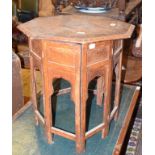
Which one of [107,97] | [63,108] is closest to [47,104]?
[107,97]

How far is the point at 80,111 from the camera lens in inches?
47.1

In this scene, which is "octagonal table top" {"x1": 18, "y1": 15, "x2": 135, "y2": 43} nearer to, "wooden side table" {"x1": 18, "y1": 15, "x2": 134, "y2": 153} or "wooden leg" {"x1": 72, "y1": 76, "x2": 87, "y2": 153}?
"wooden side table" {"x1": 18, "y1": 15, "x2": 134, "y2": 153}

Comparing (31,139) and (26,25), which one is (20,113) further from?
(26,25)

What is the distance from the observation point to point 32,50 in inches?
50.6

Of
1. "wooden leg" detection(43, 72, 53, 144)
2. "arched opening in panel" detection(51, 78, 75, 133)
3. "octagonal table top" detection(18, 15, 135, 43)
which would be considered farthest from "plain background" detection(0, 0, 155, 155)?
"arched opening in panel" detection(51, 78, 75, 133)

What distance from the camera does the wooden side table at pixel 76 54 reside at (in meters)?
1.09

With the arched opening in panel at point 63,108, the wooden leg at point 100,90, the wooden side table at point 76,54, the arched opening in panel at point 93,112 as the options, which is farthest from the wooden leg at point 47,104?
the wooden leg at point 100,90
